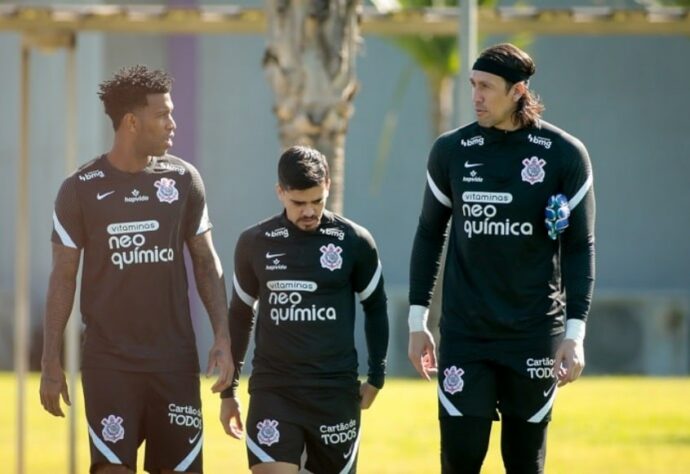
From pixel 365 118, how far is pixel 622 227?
4.44 m

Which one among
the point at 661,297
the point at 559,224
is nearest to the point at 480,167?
the point at 559,224

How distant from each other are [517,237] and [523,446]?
2.75 ft

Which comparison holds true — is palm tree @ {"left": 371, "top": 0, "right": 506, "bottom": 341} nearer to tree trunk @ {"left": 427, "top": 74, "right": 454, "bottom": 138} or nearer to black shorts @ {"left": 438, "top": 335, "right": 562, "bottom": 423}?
tree trunk @ {"left": 427, "top": 74, "right": 454, "bottom": 138}

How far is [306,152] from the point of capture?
700 cm

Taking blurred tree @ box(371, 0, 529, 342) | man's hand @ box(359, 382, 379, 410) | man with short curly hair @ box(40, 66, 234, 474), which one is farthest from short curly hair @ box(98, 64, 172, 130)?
blurred tree @ box(371, 0, 529, 342)

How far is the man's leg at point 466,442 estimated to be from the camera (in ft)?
22.3

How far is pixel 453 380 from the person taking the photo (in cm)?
686

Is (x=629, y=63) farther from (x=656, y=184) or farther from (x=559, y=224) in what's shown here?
(x=559, y=224)

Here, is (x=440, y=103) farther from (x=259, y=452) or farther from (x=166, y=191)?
(x=259, y=452)

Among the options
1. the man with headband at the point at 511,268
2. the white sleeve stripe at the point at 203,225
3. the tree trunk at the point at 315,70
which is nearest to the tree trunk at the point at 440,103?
the tree trunk at the point at 315,70

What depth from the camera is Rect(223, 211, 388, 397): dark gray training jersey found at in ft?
22.7

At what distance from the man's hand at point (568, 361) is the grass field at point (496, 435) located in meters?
4.66

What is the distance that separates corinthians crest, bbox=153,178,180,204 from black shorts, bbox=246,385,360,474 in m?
0.86

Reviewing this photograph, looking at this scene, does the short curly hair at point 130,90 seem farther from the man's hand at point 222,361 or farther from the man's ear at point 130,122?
the man's hand at point 222,361
